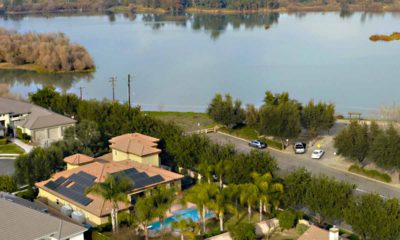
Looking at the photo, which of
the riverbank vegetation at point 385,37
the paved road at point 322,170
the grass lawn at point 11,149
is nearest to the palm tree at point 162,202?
the paved road at point 322,170

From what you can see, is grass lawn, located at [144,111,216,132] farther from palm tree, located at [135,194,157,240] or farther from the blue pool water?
palm tree, located at [135,194,157,240]

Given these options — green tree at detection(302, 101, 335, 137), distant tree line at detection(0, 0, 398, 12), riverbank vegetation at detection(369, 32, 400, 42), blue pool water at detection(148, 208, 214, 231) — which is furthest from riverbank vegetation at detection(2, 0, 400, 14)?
blue pool water at detection(148, 208, 214, 231)

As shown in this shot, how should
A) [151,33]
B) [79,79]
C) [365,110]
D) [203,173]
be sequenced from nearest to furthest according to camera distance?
[203,173]
[365,110]
[79,79]
[151,33]

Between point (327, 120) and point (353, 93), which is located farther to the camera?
point (353, 93)

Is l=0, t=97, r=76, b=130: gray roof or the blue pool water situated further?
l=0, t=97, r=76, b=130: gray roof

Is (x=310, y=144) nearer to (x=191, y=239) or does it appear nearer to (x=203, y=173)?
(x=203, y=173)

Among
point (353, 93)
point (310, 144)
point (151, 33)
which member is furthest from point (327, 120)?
point (151, 33)
